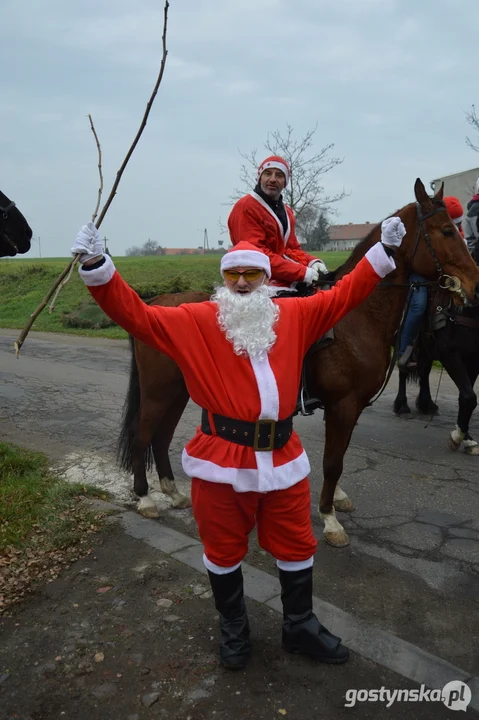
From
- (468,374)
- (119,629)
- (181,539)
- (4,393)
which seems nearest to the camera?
(119,629)

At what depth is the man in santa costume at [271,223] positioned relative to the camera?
13.5 ft

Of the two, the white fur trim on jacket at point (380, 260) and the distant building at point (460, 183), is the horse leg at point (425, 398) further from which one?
the distant building at point (460, 183)

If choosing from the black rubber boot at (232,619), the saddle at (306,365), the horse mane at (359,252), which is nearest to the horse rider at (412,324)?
the horse mane at (359,252)

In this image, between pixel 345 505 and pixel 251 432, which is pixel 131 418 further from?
pixel 251 432

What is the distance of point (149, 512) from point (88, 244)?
2.58m

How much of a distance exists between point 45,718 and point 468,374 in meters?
5.68

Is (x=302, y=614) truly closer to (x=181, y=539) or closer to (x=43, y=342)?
(x=181, y=539)

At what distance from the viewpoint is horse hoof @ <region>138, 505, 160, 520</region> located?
4363 mm

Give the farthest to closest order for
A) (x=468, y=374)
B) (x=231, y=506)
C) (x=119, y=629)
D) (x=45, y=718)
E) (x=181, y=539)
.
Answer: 1. (x=468, y=374)
2. (x=181, y=539)
3. (x=119, y=629)
4. (x=231, y=506)
5. (x=45, y=718)

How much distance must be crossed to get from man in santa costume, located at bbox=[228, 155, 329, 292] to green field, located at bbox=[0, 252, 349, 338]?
10.2 meters

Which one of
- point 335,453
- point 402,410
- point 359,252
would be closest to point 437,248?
point 359,252

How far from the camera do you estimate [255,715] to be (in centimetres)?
239

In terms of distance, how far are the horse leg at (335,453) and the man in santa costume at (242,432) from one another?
1.22 meters

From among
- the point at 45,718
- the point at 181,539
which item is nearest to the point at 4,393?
the point at 181,539
